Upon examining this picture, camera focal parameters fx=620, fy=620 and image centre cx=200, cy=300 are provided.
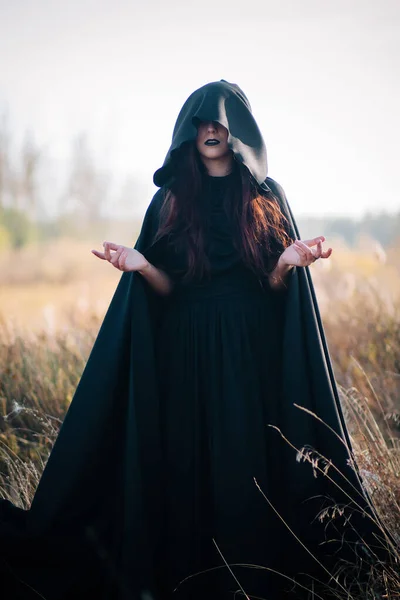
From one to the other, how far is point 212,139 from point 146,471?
1417mm

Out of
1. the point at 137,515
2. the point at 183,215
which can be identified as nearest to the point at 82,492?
the point at 137,515

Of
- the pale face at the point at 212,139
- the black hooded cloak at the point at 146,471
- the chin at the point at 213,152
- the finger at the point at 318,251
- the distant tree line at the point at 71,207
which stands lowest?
the black hooded cloak at the point at 146,471

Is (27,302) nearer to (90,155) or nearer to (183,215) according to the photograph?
(90,155)

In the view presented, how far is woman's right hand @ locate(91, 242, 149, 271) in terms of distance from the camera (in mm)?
2439

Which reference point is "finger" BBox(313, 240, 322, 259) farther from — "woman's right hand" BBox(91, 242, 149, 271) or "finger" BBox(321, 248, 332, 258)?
"woman's right hand" BBox(91, 242, 149, 271)

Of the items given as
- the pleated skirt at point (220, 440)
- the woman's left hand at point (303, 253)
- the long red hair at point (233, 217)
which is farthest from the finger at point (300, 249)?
the pleated skirt at point (220, 440)

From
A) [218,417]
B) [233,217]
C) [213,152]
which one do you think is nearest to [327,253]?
[233,217]

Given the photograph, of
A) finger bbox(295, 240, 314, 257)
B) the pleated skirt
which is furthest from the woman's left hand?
the pleated skirt

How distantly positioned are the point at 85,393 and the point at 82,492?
43 centimetres

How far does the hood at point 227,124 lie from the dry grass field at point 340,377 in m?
1.01

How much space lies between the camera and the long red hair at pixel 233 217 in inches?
102

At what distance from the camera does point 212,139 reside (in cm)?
264

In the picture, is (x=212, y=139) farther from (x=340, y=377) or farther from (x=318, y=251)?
(x=340, y=377)

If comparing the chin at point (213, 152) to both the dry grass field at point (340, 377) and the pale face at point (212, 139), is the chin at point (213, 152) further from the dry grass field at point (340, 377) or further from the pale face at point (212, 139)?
the dry grass field at point (340, 377)
